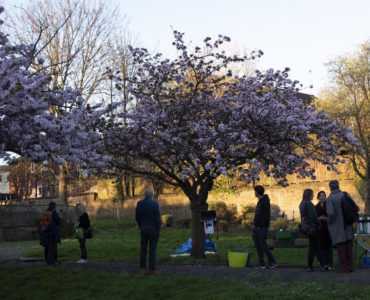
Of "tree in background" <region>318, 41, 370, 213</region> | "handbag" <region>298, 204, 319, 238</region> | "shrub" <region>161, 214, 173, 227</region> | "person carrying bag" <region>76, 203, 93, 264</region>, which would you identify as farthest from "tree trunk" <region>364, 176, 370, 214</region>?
"person carrying bag" <region>76, 203, 93, 264</region>

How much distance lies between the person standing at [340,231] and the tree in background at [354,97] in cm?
1625

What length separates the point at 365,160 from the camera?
28.1 meters

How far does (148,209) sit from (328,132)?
18.4 feet

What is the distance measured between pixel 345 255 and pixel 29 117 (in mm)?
7063

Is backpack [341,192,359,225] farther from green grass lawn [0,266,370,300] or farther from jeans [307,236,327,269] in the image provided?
green grass lawn [0,266,370,300]

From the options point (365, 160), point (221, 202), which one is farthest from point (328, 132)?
point (221, 202)

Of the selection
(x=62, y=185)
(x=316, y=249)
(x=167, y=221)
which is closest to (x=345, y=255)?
(x=316, y=249)

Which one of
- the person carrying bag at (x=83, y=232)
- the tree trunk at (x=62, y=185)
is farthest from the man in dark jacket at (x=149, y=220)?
the tree trunk at (x=62, y=185)

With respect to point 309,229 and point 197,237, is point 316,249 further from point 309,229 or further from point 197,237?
point 197,237

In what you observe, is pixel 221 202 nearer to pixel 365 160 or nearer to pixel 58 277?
pixel 365 160

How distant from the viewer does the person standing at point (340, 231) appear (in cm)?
1203

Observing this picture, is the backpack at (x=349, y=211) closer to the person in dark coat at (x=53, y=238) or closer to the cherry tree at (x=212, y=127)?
the cherry tree at (x=212, y=127)

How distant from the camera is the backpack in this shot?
1216 centimetres

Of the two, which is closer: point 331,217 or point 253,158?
point 331,217
